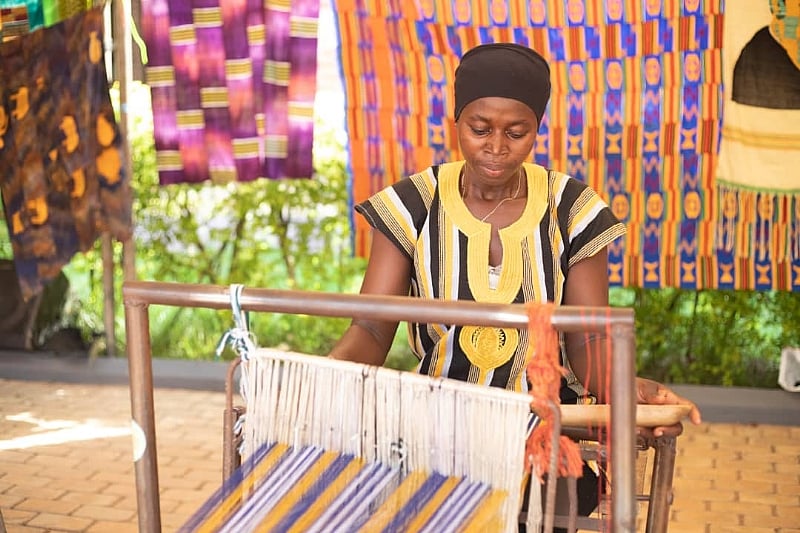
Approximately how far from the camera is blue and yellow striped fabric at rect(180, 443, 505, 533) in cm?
150

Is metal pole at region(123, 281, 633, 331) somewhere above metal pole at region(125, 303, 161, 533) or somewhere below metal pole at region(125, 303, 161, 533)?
above

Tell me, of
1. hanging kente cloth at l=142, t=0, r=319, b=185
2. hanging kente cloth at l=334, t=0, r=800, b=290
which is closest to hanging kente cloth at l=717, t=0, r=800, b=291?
hanging kente cloth at l=334, t=0, r=800, b=290

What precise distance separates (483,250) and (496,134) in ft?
0.79

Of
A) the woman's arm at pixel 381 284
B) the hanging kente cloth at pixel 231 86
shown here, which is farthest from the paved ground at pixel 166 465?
the woman's arm at pixel 381 284

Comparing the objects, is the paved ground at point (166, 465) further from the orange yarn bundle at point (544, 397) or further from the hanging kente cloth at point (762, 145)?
the orange yarn bundle at point (544, 397)

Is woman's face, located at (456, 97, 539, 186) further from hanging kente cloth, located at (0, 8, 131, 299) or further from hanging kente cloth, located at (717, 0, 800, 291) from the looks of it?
hanging kente cloth, located at (0, 8, 131, 299)

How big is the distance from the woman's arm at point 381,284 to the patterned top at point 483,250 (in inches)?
1.1

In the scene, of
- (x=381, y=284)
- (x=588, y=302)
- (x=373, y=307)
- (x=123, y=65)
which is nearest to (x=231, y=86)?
(x=123, y=65)

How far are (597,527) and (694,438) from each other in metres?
2.95

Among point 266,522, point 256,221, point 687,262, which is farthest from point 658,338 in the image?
point 266,522

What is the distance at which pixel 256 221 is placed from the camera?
584 cm

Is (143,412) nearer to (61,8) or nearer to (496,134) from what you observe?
(496,134)

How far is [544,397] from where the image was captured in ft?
4.84

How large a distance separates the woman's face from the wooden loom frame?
25.1 inches
